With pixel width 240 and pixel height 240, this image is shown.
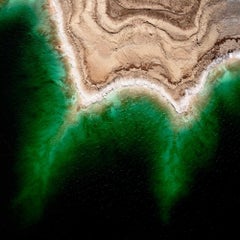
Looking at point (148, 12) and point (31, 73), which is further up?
point (148, 12)

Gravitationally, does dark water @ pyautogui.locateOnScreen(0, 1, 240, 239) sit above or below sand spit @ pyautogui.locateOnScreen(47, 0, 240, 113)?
below

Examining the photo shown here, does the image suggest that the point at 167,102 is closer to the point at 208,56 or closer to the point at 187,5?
the point at 208,56

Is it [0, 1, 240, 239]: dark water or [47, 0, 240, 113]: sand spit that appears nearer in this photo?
[0, 1, 240, 239]: dark water

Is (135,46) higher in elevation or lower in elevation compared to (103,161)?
higher

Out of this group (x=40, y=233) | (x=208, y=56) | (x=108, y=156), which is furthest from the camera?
(x=208, y=56)

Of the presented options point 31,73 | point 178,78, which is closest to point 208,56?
Answer: point 178,78
